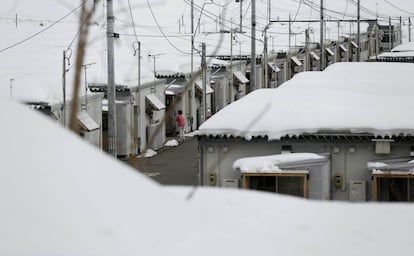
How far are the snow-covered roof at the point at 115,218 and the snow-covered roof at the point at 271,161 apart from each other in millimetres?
6773

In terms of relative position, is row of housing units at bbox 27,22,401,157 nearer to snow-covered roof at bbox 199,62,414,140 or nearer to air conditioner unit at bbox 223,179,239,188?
snow-covered roof at bbox 199,62,414,140

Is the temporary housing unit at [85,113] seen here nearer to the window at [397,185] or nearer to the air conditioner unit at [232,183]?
the air conditioner unit at [232,183]

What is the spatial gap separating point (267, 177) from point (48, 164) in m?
7.53

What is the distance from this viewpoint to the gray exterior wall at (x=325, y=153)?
982cm

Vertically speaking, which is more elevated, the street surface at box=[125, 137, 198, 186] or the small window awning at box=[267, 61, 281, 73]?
the small window awning at box=[267, 61, 281, 73]

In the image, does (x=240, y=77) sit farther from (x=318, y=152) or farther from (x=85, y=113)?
(x=318, y=152)

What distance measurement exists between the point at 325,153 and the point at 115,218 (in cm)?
818

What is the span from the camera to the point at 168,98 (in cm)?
2350

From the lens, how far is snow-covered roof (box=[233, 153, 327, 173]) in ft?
31.2

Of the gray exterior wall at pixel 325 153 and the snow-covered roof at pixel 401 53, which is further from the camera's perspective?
the snow-covered roof at pixel 401 53

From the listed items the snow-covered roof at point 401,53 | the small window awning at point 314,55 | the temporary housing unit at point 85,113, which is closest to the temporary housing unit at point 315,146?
the temporary housing unit at point 85,113

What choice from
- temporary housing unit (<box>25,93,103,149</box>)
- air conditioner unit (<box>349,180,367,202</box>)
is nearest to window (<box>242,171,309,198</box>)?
air conditioner unit (<box>349,180,367,202</box>)

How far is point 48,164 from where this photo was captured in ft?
6.92

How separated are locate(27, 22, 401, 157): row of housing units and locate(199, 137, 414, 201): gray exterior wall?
1.02m
